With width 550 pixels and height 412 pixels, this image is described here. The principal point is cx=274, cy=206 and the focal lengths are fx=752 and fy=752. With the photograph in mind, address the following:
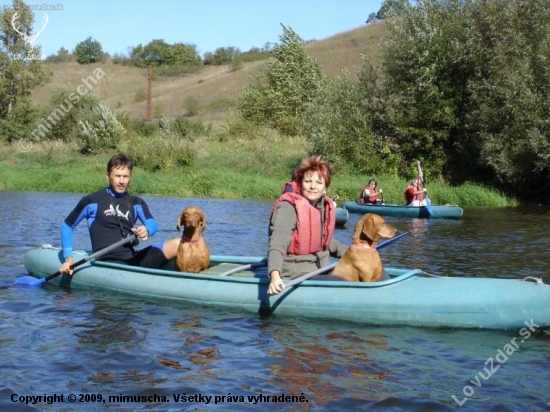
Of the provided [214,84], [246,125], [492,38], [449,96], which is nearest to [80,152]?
[246,125]

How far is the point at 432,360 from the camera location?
5.82 metres

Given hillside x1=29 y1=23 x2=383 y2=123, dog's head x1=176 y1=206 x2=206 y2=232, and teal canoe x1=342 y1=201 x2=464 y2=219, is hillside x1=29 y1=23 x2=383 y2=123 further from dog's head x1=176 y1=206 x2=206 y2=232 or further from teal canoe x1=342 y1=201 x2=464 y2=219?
dog's head x1=176 y1=206 x2=206 y2=232

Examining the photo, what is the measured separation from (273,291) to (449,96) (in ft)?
73.1

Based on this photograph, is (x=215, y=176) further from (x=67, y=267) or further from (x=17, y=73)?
(x=67, y=267)

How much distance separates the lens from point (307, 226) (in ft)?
21.6

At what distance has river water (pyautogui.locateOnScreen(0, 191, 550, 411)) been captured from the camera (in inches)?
194

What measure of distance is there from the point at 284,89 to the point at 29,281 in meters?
33.1

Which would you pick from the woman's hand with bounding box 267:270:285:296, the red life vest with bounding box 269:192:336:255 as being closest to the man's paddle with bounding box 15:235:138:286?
the red life vest with bounding box 269:192:336:255

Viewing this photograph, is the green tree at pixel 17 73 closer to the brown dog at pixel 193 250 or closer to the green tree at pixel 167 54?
the brown dog at pixel 193 250

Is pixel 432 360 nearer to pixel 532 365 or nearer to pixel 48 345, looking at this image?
pixel 532 365

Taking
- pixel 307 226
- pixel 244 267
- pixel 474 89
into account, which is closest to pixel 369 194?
pixel 474 89

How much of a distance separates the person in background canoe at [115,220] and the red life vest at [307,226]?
1750 millimetres

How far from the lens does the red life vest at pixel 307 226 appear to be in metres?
6.53

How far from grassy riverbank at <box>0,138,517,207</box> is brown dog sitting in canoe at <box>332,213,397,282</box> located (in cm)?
1760
